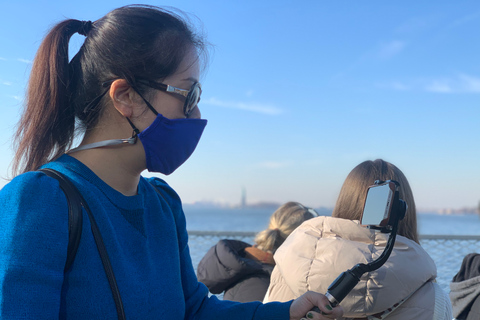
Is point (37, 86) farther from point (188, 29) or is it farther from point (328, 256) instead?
point (328, 256)

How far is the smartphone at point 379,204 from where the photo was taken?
157 cm

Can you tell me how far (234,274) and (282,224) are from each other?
57 cm

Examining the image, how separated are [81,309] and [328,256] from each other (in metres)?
1.21

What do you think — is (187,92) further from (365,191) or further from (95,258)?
(365,191)

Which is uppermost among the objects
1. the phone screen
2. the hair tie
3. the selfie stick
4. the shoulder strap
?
the hair tie

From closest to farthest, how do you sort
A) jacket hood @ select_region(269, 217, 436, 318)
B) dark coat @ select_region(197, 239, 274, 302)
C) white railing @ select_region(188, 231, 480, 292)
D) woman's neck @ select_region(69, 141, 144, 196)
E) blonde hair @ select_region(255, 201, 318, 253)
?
woman's neck @ select_region(69, 141, 144, 196) → jacket hood @ select_region(269, 217, 436, 318) → dark coat @ select_region(197, 239, 274, 302) → blonde hair @ select_region(255, 201, 318, 253) → white railing @ select_region(188, 231, 480, 292)

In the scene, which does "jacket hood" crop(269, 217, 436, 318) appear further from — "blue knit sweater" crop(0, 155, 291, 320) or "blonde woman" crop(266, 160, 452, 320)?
"blue knit sweater" crop(0, 155, 291, 320)

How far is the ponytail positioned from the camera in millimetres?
1439

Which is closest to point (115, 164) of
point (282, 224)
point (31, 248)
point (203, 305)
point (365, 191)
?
point (31, 248)

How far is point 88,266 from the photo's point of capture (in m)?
1.23

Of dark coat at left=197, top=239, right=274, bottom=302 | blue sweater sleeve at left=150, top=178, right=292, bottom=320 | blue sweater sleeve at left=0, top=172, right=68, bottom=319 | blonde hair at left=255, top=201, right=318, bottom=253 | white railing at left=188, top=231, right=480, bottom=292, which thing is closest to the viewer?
blue sweater sleeve at left=0, top=172, right=68, bottom=319

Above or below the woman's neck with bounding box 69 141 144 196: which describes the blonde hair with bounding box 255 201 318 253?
below

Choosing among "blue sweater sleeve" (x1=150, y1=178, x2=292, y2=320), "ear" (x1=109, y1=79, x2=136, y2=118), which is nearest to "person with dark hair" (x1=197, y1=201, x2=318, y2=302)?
"blue sweater sleeve" (x1=150, y1=178, x2=292, y2=320)

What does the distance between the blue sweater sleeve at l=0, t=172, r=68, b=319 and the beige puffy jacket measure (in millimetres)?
1277
